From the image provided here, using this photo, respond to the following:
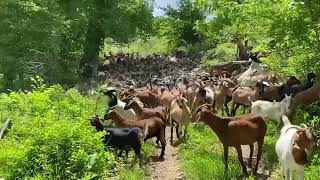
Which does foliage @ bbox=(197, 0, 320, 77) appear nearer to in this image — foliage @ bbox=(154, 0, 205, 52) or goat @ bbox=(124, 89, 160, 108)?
goat @ bbox=(124, 89, 160, 108)

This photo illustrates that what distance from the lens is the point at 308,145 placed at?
8500 mm

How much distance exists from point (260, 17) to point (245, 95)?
11.1ft

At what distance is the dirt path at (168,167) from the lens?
449 inches

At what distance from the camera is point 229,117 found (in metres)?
11.1

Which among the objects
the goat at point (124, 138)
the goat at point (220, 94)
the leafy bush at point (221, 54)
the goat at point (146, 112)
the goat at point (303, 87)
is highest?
the leafy bush at point (221, 54)

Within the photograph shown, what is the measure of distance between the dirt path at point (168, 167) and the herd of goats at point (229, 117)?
33cm

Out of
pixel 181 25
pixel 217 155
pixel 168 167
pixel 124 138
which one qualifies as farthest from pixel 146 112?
pixel 181 25

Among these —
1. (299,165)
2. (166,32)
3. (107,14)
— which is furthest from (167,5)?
(299,165)

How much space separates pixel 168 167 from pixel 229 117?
205cm

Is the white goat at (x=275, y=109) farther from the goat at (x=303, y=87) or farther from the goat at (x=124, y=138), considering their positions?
the goat at (x=124, y=138)

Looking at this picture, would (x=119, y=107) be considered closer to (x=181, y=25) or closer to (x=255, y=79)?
(x=255, y=79)

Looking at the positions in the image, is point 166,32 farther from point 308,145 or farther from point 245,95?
point 308,145

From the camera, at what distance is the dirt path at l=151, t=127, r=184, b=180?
1141 cm

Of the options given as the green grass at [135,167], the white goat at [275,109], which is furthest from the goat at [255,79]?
the green grass at [135,167]
